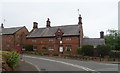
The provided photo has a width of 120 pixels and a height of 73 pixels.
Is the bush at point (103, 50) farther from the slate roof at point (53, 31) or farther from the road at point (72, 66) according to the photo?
the road at point (72, 66)

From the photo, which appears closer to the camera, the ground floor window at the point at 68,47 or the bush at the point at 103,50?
the bush at the point at 103,50

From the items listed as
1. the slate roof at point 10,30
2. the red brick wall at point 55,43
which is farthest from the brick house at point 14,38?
the red brick wall at point 55,43

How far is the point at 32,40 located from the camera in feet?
187

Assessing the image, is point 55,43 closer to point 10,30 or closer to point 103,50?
point 103,50

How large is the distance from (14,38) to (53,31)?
12.8 m

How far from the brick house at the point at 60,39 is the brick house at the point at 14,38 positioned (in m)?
3.17

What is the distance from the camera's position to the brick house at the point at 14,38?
193 ft

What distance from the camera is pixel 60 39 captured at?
50938mm

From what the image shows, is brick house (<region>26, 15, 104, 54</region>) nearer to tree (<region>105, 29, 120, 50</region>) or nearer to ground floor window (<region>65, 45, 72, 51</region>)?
ground floor window (<region>65, 45, 72, 51</region>)

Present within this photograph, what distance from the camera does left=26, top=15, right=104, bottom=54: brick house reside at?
48.7m

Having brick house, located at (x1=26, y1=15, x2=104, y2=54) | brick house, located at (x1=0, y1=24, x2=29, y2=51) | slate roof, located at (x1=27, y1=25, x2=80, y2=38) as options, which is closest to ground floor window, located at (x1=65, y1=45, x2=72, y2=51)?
brick house, located at (x1=26, y1=15, x2=104, y2=54)

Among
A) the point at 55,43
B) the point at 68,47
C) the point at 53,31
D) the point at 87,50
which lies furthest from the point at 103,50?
the point at 53,31

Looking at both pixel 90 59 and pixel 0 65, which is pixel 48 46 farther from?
pixel 0 65

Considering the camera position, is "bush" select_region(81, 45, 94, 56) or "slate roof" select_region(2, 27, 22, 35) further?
"slate roof" select_region(2, 27, 22, 35)
